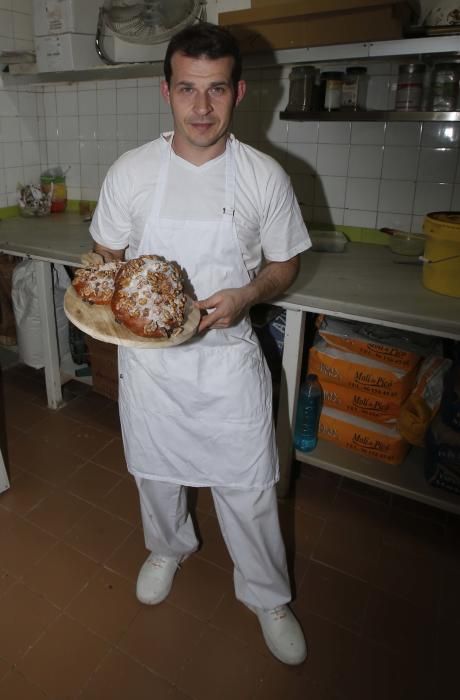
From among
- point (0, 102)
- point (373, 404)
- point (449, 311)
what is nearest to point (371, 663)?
point (373, 404)

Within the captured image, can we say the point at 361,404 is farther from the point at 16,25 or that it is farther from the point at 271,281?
the point at 16,25

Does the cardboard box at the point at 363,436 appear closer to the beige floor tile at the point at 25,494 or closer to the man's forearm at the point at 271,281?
the man's forearm at the point at 271,281

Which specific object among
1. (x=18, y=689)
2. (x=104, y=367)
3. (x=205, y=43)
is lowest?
(x=18, y=689)

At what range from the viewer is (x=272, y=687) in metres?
1.22

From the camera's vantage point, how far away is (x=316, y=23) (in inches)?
61.1

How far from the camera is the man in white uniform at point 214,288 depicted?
106 centimetres

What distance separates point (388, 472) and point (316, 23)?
58.3 inches

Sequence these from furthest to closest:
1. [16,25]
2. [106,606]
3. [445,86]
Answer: [16,25] → [445,86] → [106,606]

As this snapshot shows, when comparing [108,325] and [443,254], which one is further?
[443,254]

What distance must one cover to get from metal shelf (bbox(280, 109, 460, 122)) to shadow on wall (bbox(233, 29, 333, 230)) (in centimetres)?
32

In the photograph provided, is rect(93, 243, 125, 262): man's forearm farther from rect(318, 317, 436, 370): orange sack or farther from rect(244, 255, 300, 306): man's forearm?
rect(318, 317, 436, 370): orange sack

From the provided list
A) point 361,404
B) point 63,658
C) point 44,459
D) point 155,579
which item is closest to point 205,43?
point 361,404

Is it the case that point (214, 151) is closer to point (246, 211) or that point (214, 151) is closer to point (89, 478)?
point (246, 211)

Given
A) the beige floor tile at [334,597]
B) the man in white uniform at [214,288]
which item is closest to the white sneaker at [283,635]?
the man in white uniform at [214,288]
